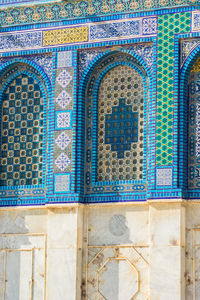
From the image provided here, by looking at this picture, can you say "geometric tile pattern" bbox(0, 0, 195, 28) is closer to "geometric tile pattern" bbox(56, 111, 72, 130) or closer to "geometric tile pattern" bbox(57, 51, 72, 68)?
"geometric tile pattern" bbox(57, 51, 72, 68)

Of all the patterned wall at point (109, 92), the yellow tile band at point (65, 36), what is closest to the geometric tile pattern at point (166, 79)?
the patterned wall at point (109, 92)

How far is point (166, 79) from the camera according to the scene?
1648 cm

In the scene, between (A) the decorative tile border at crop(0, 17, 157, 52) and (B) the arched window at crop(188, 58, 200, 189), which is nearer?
(B) the arched window at crop(188, 58, 200, 189)

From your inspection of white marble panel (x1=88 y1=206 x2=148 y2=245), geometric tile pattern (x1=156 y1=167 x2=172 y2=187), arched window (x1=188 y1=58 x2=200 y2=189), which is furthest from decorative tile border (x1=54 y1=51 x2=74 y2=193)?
arched window (x1=188 y1=58 x2=200 y2=189)

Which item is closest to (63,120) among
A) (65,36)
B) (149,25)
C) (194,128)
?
(65,36)

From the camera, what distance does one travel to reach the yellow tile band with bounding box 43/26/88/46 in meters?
17.3

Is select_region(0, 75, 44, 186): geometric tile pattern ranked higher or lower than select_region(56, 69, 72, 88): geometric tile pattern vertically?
lower

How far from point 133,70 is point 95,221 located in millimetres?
2735

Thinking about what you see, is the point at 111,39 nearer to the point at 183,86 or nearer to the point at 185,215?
the point at 183,86

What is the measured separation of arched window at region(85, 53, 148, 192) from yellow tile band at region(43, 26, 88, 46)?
0.60m

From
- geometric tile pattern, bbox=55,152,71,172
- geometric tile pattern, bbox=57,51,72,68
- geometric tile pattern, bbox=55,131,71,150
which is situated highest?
geometric tile pattern, bbox=57,51,72,68

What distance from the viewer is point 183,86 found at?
1642cm

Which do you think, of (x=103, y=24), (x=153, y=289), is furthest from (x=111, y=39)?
(x=153, y=289)

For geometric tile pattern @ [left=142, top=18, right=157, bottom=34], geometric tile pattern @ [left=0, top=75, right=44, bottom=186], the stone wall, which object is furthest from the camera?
geometric tile pattern @ [left=0, top=75, right=44, bottom=186]
